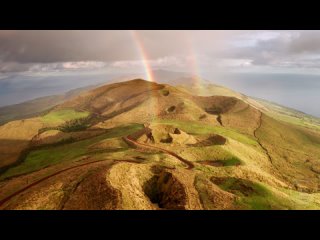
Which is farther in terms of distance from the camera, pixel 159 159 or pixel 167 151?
pixel 167 151

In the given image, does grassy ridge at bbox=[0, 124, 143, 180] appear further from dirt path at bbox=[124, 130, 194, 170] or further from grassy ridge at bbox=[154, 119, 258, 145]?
grassy ridge at bbox=[154, 119, 258, 145]

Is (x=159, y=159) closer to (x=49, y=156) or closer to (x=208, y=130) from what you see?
(x=49, y=156)

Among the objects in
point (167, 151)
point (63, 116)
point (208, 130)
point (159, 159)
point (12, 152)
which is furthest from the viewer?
point (63, 116)

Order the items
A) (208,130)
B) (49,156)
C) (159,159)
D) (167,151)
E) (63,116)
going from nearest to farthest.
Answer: (159,159)
(167,151)
(49,156)
(208,130)
(63,116)

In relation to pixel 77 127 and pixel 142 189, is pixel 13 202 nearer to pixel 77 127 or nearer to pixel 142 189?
pixel 142 189

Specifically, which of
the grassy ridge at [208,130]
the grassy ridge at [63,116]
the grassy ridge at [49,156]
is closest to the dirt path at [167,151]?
the grassy ridge at [49,156]

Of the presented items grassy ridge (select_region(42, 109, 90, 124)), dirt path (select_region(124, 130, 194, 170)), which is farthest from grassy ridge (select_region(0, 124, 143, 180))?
grassy ridge (select_region(42, 109, 90, 124))

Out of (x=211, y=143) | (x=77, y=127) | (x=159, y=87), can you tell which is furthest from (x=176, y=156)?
(x=159, y=87)

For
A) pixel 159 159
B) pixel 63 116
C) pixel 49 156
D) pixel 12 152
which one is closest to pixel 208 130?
pixel 159 159

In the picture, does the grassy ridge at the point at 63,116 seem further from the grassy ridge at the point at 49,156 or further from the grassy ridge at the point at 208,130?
the grassy ridge at the point at 208,130

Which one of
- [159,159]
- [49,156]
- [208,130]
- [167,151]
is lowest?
[208,130]

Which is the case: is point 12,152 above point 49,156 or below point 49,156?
below
